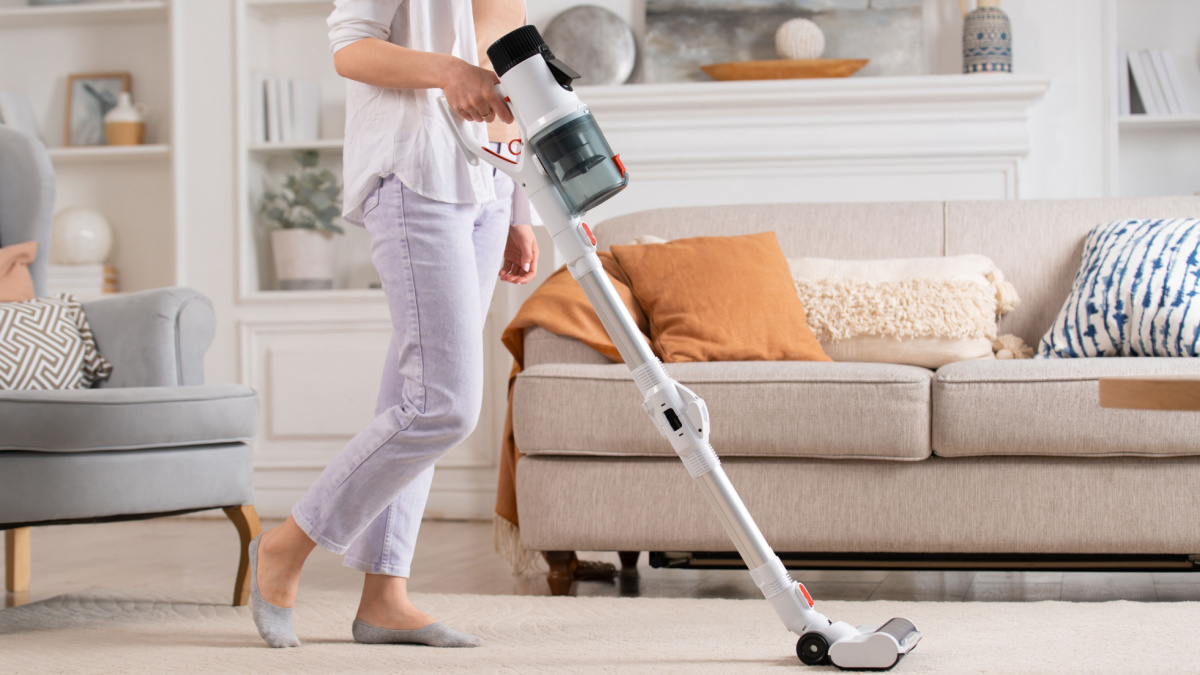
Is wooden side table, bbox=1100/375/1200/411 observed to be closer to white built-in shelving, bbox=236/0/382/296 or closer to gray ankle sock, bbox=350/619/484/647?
gray ankle sock, bbox=350/619/484/647

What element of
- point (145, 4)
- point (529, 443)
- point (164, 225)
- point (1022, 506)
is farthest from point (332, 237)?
point (1022, 506)

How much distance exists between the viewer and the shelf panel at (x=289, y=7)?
3404 millimetres

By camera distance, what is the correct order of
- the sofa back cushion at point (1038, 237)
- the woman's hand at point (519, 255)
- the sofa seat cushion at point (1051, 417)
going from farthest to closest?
the sofa back cushion at point (1038, 237) < the sofa seat cushion at point (1051, 417) < the woman's hand at point (519, 255)

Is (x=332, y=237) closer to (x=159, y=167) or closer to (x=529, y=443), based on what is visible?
(x=159, y=167)

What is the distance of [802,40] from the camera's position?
308cm

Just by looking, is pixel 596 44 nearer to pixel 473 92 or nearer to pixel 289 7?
pixel 289 7

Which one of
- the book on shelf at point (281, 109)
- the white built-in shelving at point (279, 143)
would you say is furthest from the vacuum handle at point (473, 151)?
the book on shelf at point (281, 109)

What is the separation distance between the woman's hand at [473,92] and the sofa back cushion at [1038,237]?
155 centimetres

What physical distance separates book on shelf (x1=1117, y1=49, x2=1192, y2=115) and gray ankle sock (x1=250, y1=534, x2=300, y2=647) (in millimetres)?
A: 2794

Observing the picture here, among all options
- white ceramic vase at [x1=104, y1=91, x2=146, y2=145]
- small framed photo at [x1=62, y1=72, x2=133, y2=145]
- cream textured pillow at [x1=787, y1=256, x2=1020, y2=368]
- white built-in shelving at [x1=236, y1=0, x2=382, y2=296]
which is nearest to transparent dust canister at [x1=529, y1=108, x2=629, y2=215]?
cream textured pillow at [x1=787, y1=256, x2=1020, y2=368]

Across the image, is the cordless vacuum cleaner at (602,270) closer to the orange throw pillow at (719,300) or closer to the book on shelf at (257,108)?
the orange throw pillow at (719,300)

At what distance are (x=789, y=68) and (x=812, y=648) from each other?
7.31 ft

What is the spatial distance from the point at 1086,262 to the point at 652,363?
1.47 metres

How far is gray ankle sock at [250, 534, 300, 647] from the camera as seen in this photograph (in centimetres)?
137
